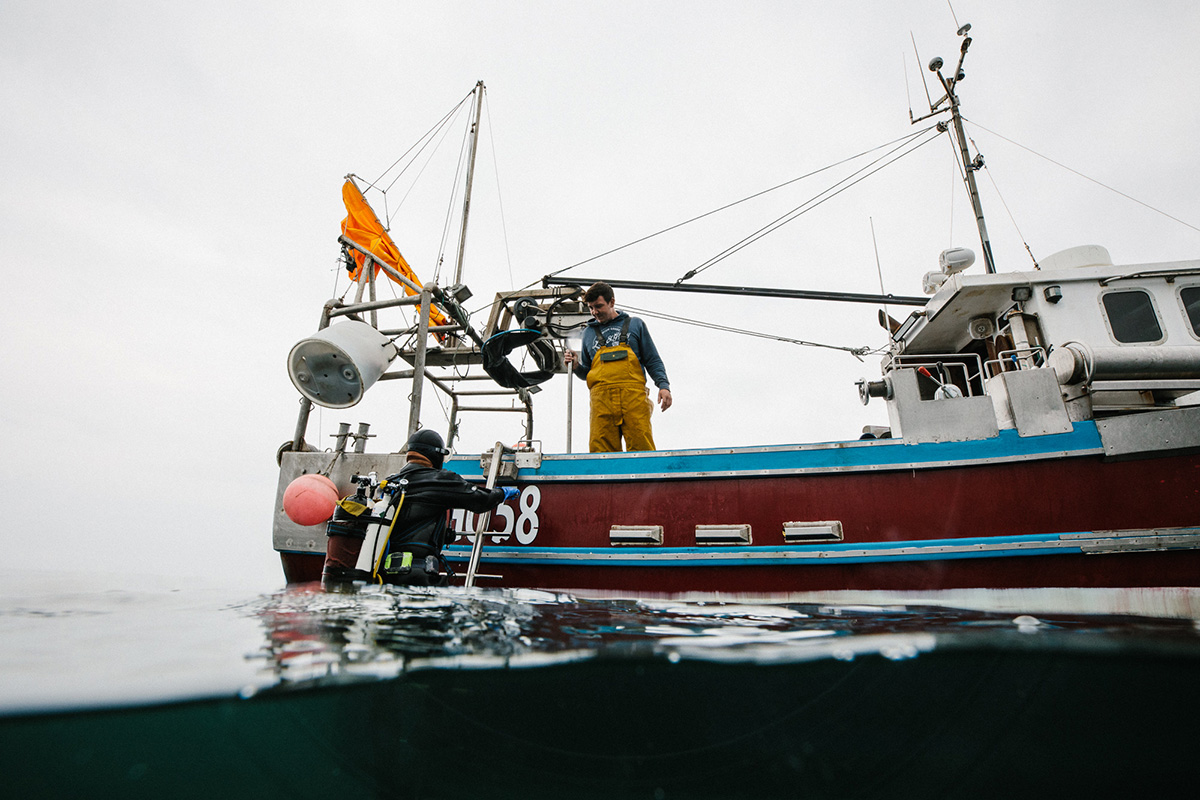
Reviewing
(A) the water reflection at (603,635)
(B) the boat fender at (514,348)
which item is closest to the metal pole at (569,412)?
(B) the boat fender at (514,348)

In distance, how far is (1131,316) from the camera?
5473 mm

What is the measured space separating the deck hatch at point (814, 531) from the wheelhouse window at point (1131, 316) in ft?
12.7

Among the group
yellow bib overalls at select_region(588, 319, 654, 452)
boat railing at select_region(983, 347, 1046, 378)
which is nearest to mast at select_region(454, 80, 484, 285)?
yellow bib overalls at select_region(588, 319, 654, 452)

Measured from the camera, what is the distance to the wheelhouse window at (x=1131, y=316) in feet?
17.7

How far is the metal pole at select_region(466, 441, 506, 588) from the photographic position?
4641 millimetres

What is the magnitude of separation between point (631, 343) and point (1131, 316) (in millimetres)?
5288

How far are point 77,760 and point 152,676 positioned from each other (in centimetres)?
55

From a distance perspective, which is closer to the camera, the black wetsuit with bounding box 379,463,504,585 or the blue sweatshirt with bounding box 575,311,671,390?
the black wetsuit with bounding box 379,463,504,585

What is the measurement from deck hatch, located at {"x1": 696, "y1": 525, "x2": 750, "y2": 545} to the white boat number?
1655mm

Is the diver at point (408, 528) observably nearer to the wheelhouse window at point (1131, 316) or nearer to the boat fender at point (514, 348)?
the boat fender at point (514, 348)

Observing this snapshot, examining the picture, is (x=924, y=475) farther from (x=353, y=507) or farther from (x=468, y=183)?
(x=468, y=183)

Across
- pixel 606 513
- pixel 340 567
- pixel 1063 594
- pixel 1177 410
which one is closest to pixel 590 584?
pixel 606 513

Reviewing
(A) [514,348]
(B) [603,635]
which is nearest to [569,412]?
(A) [514,348]

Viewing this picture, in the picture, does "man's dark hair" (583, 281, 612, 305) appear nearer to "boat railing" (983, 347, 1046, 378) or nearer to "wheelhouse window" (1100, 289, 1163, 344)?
"boat railing" (983, 347, 1046, 378)
